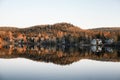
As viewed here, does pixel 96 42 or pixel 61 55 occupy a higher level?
pixel 61 55

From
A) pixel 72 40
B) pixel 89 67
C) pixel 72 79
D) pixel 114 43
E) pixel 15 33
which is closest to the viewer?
pixel 72 79

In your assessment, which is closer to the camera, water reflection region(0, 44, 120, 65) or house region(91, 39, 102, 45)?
water reflection region(0, 44, 120, 65)

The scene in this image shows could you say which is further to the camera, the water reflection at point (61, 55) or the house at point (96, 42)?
the house at point (96, 42)

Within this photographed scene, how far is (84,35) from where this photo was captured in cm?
7088

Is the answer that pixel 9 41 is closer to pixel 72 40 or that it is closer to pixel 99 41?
pixel 72 40

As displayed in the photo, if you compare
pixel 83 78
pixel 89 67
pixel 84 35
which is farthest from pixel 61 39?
pixel 83 78

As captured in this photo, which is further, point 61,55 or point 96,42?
point 96,42

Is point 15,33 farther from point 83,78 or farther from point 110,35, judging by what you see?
point 83,78

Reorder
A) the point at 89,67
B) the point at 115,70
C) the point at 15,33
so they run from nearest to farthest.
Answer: the point at 115,70
the point at 89,67
the point at 15,33

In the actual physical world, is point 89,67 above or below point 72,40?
above

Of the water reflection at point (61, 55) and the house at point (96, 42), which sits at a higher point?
the water reflection at point (61, 55)

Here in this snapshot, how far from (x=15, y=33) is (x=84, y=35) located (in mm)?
16567

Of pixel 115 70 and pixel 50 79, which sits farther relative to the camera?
pixel 115 70

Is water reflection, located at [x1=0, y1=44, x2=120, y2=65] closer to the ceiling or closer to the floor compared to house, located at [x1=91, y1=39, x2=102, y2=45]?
closer to the ceiling
